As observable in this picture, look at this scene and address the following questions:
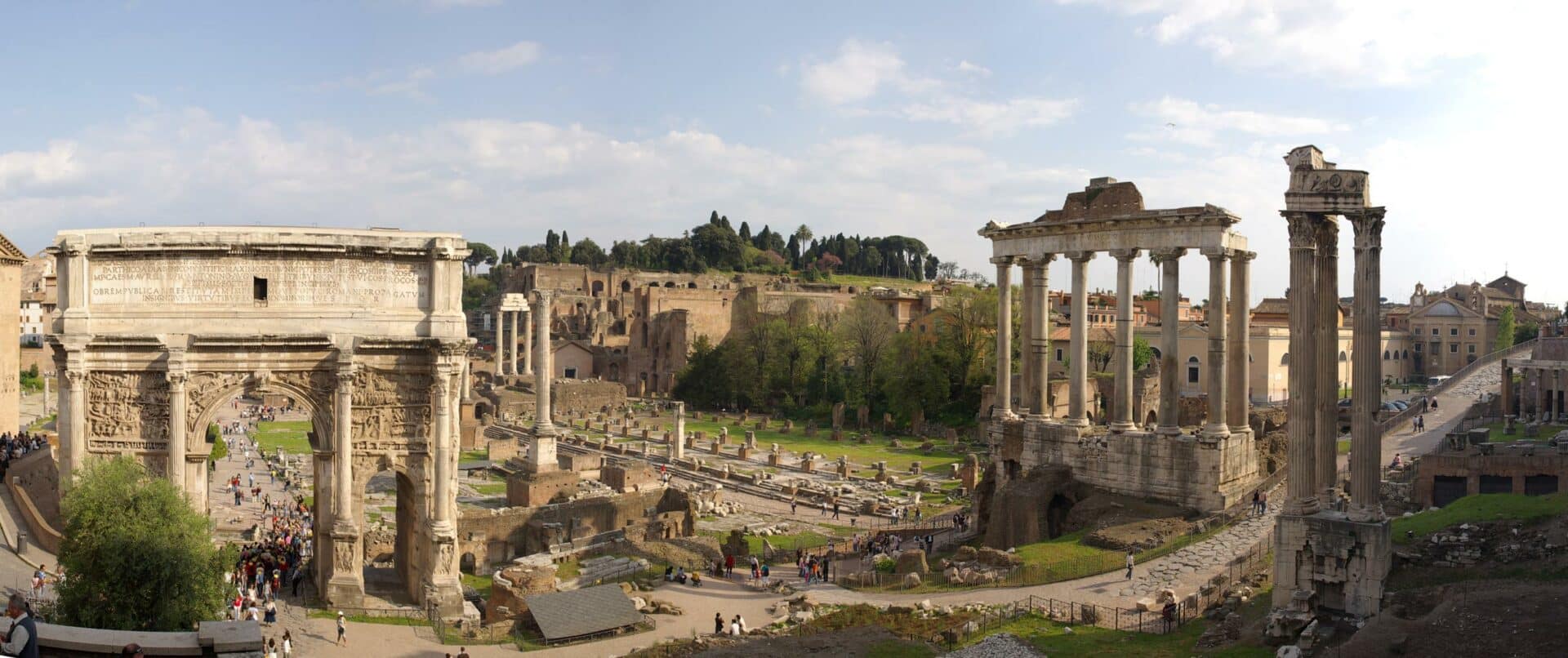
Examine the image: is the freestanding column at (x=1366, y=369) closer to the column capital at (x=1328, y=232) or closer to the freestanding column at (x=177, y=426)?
the column capital at (x=1328, y=232)

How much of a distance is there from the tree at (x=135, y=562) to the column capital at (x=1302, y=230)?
16661 millimetres

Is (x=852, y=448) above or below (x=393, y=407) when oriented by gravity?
below

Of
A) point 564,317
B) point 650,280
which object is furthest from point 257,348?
point 650,280

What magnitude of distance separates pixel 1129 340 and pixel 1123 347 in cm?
23

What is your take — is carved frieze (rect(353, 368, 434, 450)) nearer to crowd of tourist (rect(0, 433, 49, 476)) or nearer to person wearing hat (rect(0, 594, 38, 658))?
person wearing hat (rect(0, 594, 38, 658))

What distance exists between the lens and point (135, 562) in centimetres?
1650

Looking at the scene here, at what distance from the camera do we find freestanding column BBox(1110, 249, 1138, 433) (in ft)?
86.5

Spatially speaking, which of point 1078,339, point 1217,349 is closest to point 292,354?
point 1078,339

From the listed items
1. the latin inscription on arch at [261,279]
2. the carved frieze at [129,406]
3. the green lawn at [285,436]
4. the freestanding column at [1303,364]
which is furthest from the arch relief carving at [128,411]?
the green lawn at [285,436]

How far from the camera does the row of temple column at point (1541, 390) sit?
38594 millimetres

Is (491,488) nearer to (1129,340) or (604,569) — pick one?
(604,569)

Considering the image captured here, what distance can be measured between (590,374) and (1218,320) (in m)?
64.0

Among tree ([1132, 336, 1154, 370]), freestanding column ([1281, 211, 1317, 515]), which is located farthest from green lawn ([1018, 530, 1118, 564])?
tree ([1132, 336, 1154, 370])

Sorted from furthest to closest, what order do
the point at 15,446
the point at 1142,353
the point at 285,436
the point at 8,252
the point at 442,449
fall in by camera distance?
the point at 1142,353 < the point at 285,436 < the point at 8,252 < the point at 15,446 < the point at 442,449
